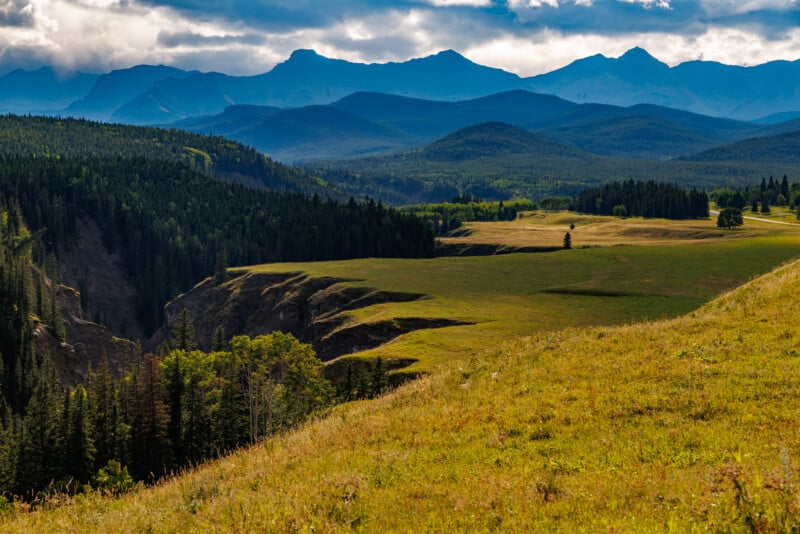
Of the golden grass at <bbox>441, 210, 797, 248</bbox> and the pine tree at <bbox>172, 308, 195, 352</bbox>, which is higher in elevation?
the golden grass at <bbox>441, 210, 797, 248</bbox>

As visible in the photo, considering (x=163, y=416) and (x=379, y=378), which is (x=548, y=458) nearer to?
(x=379, y=378)

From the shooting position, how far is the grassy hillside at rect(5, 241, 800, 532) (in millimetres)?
11031

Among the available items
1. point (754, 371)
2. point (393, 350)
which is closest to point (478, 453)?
point (754, 371)

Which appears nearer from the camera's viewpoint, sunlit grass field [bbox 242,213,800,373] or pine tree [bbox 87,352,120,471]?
pine tree [bbox 87,352,120,471]

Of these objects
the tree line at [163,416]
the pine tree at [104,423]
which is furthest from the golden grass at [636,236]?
the pine tree at [104,423]

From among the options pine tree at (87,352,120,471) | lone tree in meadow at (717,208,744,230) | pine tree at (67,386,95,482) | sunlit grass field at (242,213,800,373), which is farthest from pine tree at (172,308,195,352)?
lone tree in meadow at (717,208,744,230)

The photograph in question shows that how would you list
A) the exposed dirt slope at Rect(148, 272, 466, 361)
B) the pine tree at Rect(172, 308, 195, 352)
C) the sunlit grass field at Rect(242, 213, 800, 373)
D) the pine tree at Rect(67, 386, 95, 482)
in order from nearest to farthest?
1. the pine tree at Rect(67, 386, 95, 482)
2. the sunlit grass field at Rect(242, 213, 800, 373)
3. the exposed dirt slope at Rect(148, 272, 466, 361)
4. the pine tree at Rect(172, 308, 195, 352)

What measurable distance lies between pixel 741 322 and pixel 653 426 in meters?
11.9

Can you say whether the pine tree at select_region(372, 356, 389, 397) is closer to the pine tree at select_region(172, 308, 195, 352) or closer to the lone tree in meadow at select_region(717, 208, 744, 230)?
the pine tree at select_region(172, 308, 195, 352)

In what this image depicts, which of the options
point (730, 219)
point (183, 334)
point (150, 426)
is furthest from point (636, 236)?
point (150, 426)

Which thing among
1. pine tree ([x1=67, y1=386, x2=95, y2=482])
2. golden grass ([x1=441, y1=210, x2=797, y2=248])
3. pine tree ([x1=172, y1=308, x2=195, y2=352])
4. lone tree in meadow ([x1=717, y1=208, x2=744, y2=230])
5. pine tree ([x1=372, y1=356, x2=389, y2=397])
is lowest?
pine tree ([x1=67, y1=386, x2=95, y2=482])

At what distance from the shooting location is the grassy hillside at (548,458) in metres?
11.0

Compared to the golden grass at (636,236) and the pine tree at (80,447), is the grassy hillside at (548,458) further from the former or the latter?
the golden grass at (636,236)

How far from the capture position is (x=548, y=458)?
1491 cm
